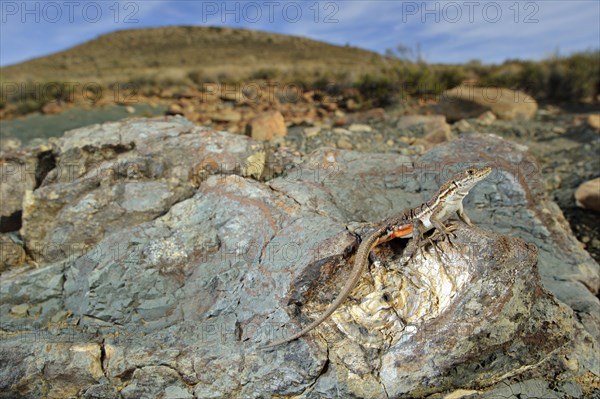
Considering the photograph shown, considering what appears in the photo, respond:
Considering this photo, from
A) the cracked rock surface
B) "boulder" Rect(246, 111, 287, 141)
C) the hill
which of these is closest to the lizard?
the cracked rock surface

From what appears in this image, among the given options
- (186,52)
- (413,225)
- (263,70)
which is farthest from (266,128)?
(186,52)

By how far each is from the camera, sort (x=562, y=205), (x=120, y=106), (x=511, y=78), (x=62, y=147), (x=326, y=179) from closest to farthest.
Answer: (x=326, y=179), (x=62, y=147), (x=562, y=205), (x=511, y=78), (x=120, y=106)

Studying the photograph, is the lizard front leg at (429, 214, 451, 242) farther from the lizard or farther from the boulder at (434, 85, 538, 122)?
the boulder at (434, 85, 538, 122)

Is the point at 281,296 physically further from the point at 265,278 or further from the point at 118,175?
the point at 118,175

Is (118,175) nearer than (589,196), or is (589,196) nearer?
(118,175)

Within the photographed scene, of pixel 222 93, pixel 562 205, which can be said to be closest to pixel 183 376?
pixel 562 205

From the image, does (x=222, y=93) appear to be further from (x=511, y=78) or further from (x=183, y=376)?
(x=183, y=376)
